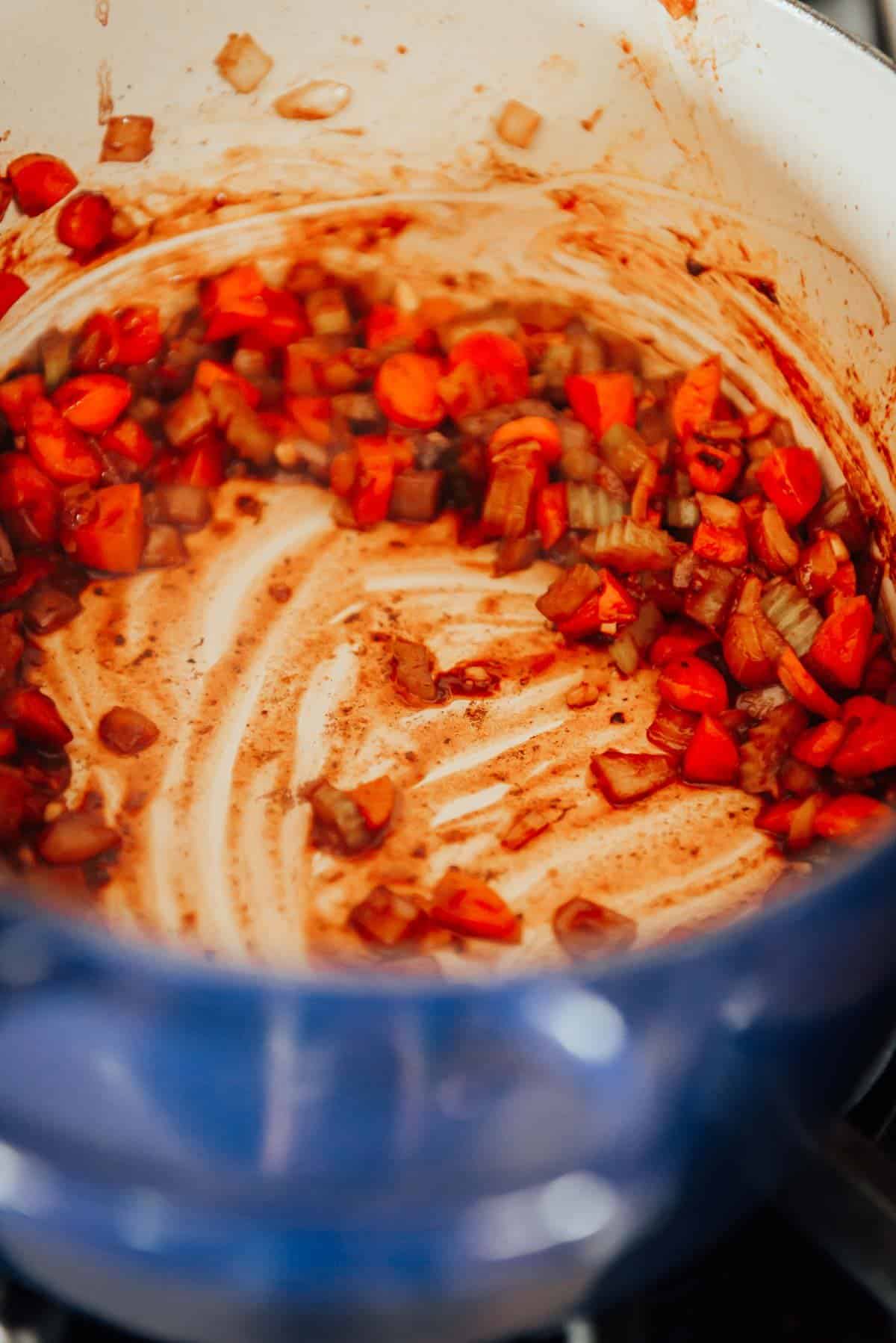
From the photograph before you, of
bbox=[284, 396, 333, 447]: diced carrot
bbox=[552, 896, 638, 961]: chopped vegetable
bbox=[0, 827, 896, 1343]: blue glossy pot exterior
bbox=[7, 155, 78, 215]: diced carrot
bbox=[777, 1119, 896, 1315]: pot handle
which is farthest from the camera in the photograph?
bbox=[284, 396, 333, 447]: diced carrot

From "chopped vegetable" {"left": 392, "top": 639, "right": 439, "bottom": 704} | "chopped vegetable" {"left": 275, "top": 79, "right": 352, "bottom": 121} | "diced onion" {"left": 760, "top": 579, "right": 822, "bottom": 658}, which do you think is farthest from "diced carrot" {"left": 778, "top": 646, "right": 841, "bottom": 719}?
"chopped vegetable" {"left": 275, "top": 79, "right": 352, "bottom": 121}

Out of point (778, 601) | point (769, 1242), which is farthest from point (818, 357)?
point (769, 1242)

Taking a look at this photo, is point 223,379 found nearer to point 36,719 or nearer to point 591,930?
point 36,719

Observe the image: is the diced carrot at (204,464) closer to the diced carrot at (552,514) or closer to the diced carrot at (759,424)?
the diced carrot at (552,514)

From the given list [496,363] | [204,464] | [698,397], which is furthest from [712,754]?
[204,464]

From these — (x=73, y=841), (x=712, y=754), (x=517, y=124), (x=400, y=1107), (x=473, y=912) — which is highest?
(x=517, y=124)

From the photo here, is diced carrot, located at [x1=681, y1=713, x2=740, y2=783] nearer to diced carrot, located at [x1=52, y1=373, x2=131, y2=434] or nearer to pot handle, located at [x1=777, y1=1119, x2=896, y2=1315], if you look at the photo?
pot handle, located at [x1=777, y1=1119, x2=896, y2=1315]
